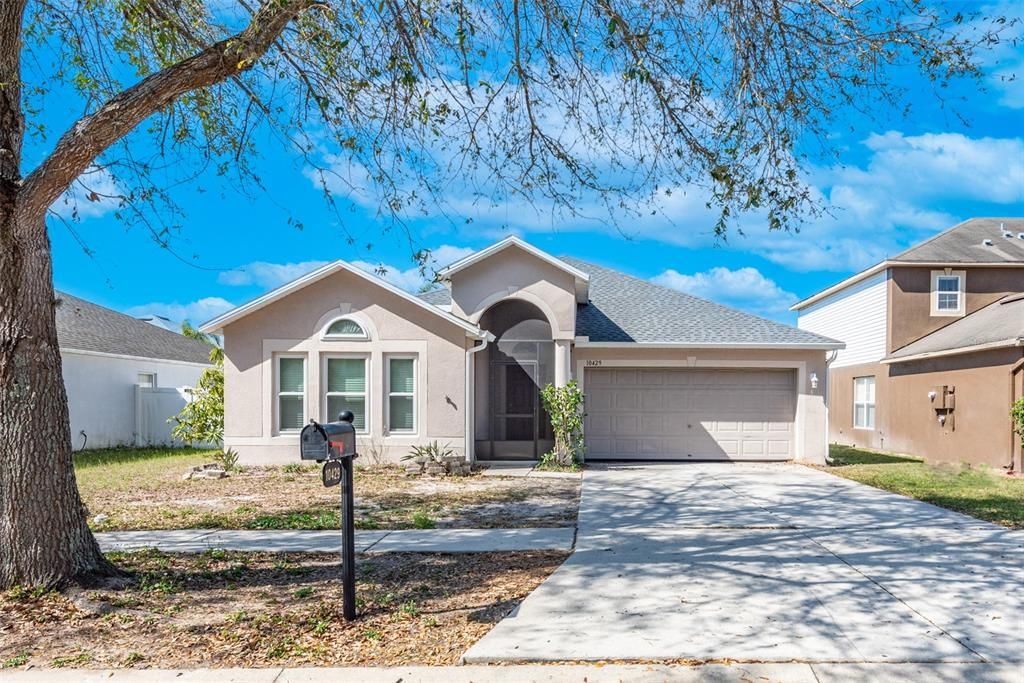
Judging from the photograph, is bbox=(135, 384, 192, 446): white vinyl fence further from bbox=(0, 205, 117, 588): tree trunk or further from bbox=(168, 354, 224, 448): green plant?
bbox=(0, 205, 117, 588): tree trunk

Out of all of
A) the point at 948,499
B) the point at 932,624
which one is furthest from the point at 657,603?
the point at 948,499

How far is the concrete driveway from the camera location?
4.56 metres

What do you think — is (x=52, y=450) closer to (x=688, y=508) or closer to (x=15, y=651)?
(x=15, y=651)

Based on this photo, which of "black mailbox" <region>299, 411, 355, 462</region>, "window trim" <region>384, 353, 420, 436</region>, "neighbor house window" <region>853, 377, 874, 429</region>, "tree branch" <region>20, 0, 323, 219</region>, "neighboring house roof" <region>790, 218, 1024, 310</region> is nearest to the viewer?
"black mailbox" <region>299, 411, 355, 462</region>

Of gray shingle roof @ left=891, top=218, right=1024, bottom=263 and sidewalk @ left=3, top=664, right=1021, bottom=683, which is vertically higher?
gray shingle roof @ left=891, top=218, right=1024, bottom=263

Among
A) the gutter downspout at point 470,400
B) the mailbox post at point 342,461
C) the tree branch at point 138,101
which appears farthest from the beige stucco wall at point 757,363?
the mailbox post at point 342,461

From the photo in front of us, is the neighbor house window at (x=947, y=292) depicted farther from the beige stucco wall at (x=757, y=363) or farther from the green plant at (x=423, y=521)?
the green plant at (x=423, y=521)

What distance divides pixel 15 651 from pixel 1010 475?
16483 millimetres

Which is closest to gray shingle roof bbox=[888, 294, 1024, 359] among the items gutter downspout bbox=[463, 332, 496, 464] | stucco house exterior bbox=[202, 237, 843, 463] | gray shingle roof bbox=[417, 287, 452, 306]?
stucco house exterior bbox=[202, 237, 843, 463]

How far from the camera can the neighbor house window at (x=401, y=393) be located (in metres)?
14.6

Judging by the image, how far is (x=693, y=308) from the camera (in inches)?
706

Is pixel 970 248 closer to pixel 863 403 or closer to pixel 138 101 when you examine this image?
pixel 863 403

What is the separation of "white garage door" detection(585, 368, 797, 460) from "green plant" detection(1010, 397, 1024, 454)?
416 centimetres

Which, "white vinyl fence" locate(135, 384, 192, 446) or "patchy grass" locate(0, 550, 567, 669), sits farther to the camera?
"white vinyl fence" locate(135, 384, 192, 446)
